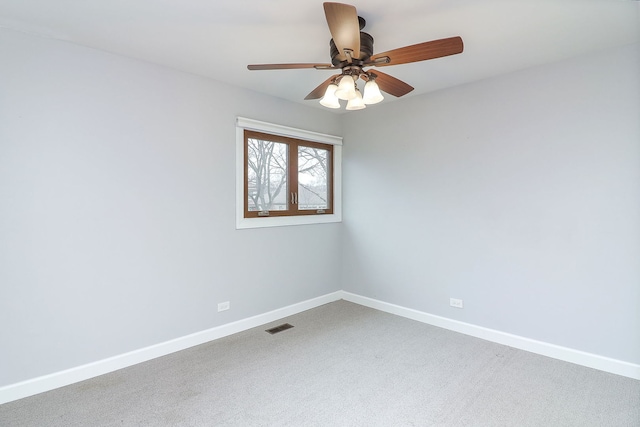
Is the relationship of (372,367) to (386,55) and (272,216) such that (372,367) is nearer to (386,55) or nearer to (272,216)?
(272,216)

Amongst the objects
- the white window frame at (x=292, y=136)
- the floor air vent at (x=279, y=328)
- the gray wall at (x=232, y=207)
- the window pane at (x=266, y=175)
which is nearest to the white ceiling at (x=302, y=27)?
the gray wall at (x=232, y=207)

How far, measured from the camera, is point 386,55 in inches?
74.1

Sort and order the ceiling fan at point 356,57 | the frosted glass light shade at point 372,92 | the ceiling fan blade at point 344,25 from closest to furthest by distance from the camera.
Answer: the ceiling fan blade at point 344,25
the ceiling fan at point 356,57
the frosted glass light shade at point 372,92

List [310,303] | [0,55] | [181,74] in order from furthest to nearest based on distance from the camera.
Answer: [310,303], [181,74], [0,55]

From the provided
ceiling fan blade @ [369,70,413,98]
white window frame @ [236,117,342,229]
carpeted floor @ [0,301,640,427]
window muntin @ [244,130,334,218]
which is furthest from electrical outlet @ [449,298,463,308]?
ceiling fan blade @ [369,70,413,98]

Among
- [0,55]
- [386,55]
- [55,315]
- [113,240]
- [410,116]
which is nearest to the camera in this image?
[386,55]

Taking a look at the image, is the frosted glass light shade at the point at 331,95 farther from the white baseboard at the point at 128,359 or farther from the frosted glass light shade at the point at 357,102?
the white baseboard at the point at 128,359

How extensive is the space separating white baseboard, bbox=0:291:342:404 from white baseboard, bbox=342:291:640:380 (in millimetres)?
1245

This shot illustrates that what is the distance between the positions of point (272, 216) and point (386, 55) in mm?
2221

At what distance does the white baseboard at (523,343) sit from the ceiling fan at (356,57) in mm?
2376

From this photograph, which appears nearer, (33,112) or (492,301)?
(33,112)

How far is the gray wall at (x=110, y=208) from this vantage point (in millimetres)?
2219

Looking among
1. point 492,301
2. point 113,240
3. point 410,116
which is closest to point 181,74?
point 113,240

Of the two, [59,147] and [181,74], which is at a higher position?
[181,74]
